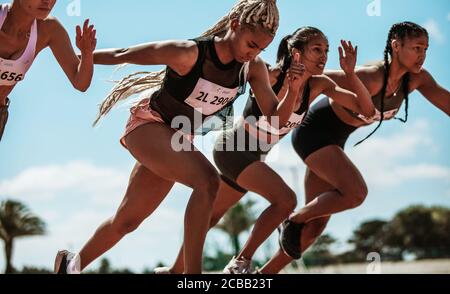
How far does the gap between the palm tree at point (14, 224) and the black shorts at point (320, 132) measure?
15804mm

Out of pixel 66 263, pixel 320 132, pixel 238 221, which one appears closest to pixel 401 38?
pixel 320 132

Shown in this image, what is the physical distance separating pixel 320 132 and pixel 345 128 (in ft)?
0.94

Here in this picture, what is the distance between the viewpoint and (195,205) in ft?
15.5

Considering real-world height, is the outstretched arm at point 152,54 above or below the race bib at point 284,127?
above

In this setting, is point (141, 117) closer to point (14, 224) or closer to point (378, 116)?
point (378, 116)

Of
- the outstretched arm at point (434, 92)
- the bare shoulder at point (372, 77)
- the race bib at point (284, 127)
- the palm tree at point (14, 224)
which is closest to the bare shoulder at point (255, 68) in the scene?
the race bib at point (284, 127)

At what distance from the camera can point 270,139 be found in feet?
22.0

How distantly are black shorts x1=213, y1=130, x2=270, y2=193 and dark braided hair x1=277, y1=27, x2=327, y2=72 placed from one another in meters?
0.73

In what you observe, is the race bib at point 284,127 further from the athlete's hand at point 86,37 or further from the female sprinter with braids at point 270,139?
the athlete's hand at point 86,37

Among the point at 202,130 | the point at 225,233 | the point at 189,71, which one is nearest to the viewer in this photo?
the point at 189,71

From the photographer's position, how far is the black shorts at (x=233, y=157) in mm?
6363
